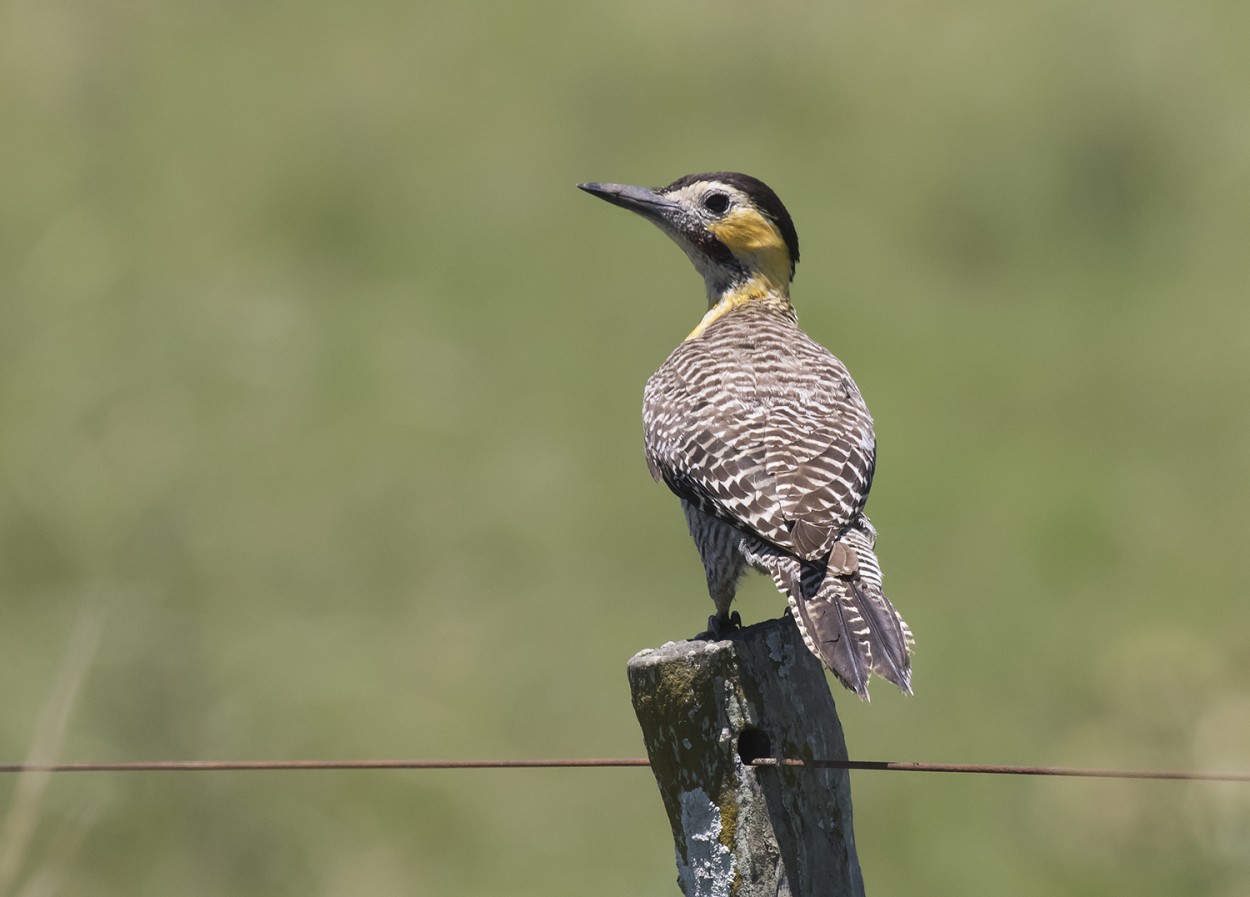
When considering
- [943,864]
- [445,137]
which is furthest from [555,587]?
[445,137]

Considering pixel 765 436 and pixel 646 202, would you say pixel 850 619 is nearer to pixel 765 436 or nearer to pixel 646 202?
pixel 765 436

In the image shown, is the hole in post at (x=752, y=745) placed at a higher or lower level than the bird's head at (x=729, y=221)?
lower

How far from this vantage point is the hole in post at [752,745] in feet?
15.0

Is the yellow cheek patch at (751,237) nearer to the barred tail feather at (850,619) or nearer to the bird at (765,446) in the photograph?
the bird at (765,446)

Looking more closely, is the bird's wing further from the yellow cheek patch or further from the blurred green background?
the blurred green background

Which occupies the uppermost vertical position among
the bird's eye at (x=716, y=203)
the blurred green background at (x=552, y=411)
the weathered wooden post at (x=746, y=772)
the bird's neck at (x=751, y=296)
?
the bird's eye at (x=716, y=203)

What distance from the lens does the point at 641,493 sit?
48.2 ft

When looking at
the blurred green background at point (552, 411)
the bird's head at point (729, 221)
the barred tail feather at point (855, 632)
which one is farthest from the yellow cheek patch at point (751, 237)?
the blurred green background at point (552, 411)

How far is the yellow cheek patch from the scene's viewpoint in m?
8.39

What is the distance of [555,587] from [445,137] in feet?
20.0

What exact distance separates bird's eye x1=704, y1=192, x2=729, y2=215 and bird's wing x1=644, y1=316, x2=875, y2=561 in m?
1.06

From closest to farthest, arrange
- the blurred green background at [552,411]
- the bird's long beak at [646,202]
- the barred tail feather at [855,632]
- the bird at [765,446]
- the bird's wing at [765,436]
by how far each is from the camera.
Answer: the barred tail feather at [855,632] → the bird at [765,446] → the bird's wing at [765,436] → the bird's long beak at [646,202] → the blurred green background at [552,411]

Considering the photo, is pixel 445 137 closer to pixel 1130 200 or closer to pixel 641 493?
pixel 641 493

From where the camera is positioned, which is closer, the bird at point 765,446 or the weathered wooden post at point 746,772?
the weathered wooden post at point 746,772
